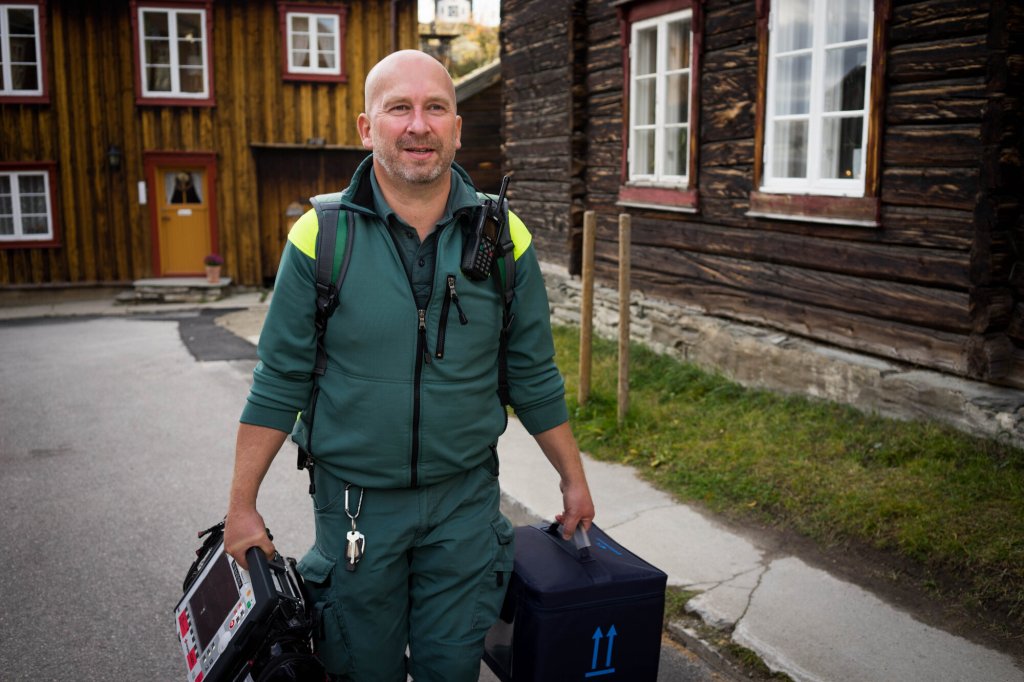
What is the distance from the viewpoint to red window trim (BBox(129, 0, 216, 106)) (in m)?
19.2

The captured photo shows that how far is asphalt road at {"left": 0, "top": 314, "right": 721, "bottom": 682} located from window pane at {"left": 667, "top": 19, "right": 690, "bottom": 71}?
5058 mm

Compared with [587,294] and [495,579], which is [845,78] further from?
[495,579]

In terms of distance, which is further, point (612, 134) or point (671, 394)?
point (612, 134)

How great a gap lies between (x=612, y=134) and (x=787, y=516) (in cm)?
590

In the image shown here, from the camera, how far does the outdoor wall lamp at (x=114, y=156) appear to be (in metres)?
19.1

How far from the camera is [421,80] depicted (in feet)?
9.03

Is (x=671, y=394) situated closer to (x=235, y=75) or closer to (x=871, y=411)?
(x=871, y=411)

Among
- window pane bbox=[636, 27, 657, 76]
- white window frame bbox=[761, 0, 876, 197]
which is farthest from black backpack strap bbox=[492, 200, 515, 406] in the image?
window pane bbox=[636, 27, 657, 76]

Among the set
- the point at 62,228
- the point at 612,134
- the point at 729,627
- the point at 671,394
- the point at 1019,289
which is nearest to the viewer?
the point at 729,627

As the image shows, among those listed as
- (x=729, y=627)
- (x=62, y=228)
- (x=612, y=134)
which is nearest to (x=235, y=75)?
(x=62, y=228)

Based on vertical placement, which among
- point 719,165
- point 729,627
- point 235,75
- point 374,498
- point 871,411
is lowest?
point 729,627

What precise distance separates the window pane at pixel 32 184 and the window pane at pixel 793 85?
53.0ft

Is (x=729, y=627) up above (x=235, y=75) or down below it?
below

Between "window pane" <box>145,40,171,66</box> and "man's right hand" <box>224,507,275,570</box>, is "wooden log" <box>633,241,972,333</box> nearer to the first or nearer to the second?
"man's right hand" <box>224,507,275,570</box>
